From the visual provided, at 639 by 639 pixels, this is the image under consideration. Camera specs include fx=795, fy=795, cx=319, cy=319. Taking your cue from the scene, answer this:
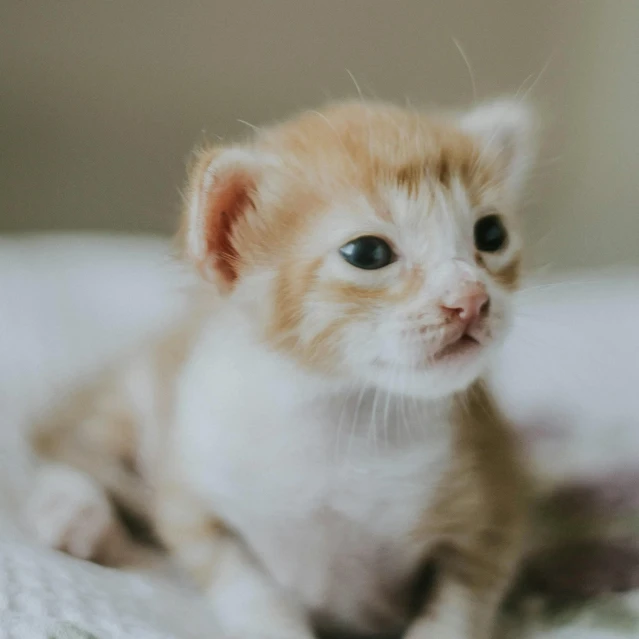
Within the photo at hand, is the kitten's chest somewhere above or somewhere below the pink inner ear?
below

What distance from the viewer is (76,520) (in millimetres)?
664

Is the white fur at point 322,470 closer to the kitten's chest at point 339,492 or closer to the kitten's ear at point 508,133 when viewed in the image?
the kitten's chest at point 339,492

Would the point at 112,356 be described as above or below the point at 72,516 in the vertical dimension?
above

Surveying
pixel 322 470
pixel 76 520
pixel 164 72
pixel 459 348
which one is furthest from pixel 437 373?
pixel 164 72

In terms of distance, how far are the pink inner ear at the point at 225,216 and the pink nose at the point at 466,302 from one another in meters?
0.16

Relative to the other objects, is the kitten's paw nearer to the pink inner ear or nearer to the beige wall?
the pink inner ear

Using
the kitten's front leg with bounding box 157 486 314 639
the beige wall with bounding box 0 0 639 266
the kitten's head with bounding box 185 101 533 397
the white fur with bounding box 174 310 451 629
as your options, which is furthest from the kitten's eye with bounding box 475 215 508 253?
the beige wall with bounding box 0 0 639 266

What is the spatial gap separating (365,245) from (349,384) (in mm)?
102

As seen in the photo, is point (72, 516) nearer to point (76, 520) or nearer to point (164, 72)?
point (76, 520)

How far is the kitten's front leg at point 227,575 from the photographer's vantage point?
1.86 feet

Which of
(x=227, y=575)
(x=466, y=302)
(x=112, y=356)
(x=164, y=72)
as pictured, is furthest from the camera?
(x=164, y=72)

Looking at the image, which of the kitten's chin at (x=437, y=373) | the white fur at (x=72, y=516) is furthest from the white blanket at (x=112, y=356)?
the kitten's chin at (x=437, y=373)

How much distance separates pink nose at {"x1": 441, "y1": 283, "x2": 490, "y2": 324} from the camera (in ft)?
1.62

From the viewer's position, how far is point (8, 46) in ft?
4.58
